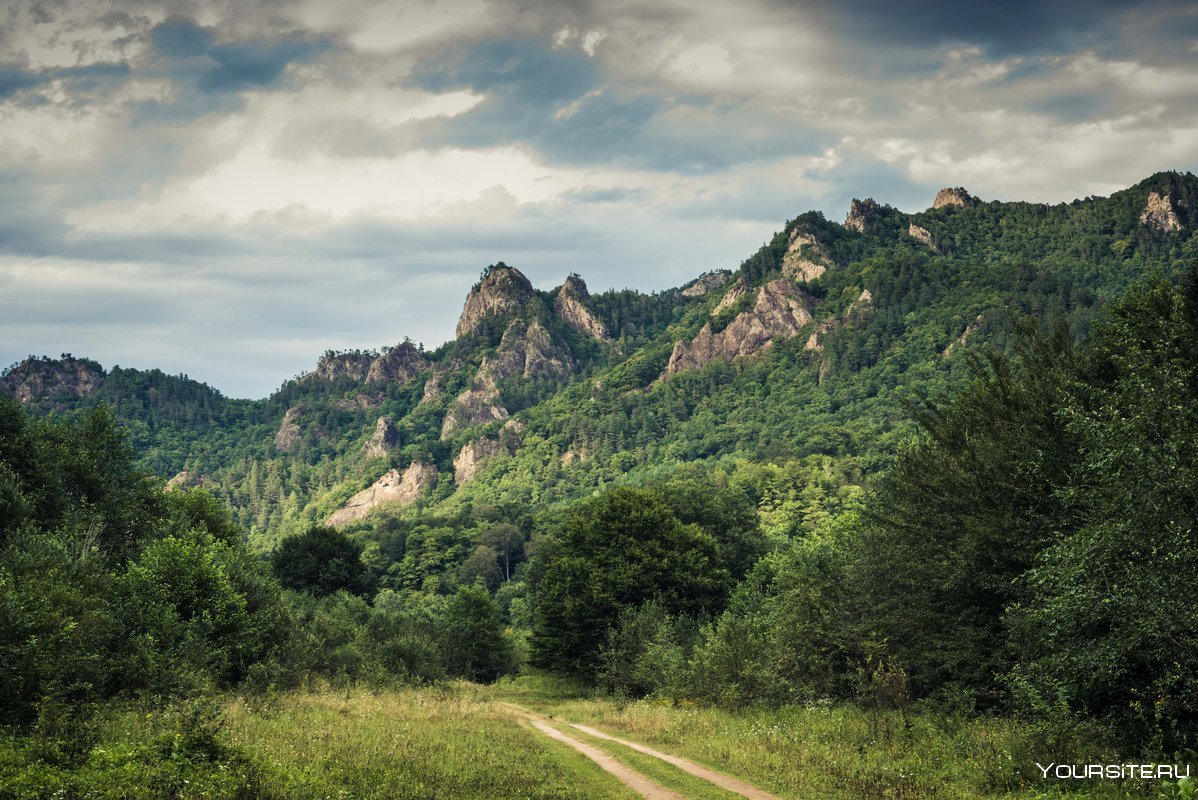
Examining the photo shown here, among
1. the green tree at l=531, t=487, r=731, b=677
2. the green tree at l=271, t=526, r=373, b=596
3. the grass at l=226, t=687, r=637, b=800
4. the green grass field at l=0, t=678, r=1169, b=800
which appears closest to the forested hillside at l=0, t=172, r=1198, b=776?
the green tree at l=531, t=487, r=731, b=677

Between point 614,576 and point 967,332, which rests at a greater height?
point 967,332

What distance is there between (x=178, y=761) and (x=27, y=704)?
27.0ft

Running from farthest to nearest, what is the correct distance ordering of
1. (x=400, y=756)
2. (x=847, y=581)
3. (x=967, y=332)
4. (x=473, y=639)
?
(x=967, y=332) → (x=473, y=639) → (x=847, y=581) → (x=400, y=756)

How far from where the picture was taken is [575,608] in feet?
189

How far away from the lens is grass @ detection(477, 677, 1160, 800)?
17000mm

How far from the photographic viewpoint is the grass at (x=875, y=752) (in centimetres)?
1700

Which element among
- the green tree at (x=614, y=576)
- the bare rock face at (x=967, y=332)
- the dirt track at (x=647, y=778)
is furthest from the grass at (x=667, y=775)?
the bare rock face at (x=967, y=332)

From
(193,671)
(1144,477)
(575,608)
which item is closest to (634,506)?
(575,608)

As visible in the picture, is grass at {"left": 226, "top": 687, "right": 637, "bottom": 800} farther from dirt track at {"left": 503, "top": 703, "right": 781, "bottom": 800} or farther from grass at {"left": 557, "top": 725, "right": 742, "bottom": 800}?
grass at {"left": 557, "top": 725, "right": 742, "bottom": 800}

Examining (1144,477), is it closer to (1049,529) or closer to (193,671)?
(1049,529)

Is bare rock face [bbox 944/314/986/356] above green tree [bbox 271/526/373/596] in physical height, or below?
above

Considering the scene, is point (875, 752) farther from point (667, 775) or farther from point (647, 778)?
point (647, 778)

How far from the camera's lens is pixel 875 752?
70.8ft

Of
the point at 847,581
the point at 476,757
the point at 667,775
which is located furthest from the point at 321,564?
the point at 667,775
